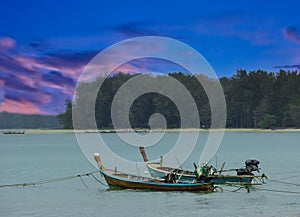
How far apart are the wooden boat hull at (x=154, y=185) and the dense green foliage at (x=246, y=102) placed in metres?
101

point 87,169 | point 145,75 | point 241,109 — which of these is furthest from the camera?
point 145,75

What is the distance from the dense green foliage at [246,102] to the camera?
13125 centimetres

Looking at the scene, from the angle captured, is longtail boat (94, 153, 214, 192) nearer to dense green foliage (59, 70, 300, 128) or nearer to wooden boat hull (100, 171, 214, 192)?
wooden boat hull (100, 171, 214, 192)

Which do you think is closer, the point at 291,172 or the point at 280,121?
the point at 291,172

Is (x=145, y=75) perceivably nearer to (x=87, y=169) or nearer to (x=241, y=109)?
(x=241, y=109)

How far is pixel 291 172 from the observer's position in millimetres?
40969

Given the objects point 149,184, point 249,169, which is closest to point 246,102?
point 249,169

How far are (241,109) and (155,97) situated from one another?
2153cm

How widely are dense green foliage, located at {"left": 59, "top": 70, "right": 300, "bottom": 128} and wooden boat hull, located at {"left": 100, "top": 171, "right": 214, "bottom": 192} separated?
3977 inches

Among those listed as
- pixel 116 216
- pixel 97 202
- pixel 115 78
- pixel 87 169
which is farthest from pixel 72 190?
pixel 115 78

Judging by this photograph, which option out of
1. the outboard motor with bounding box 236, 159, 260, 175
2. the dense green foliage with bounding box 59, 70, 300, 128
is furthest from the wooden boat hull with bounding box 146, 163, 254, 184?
the dense green foliage with bounding box 59, 70, 300, 128

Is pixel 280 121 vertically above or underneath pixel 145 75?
underneath

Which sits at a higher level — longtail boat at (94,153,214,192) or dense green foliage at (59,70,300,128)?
dense green foliage at (59,70,300,128)

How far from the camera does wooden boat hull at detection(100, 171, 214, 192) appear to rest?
27609mm
